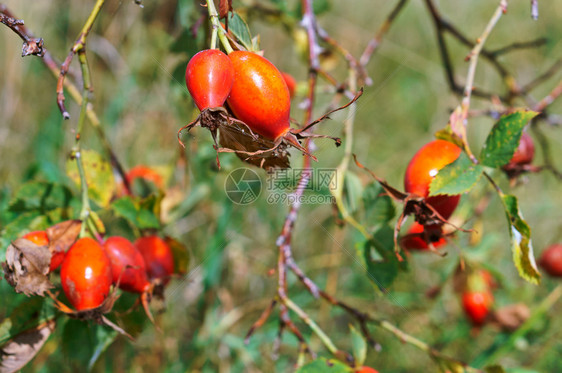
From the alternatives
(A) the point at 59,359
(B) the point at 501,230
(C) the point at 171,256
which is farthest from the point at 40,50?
(B) the point at 501,230

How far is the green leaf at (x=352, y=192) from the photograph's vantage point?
1338 millimetres

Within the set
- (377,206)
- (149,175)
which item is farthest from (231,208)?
(377,206)

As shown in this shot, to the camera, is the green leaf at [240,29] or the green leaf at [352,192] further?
the green leaf at [352,192]

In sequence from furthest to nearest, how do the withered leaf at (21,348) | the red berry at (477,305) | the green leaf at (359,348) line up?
the red berry at (477,305)
the green leaf at (359,348)
the withered leaf at (21,348)

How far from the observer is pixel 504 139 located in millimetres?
972

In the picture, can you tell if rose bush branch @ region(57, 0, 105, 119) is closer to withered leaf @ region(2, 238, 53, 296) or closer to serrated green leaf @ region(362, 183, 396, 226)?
withered leaf @ region(2, 238, 53, 296)

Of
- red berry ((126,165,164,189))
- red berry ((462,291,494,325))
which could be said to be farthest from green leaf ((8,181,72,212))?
red berry ((462,291,494,325))

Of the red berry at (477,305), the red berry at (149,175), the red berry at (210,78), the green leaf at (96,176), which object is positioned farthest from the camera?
the red berry at (477,305)

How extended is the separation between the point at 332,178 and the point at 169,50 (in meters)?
0.65

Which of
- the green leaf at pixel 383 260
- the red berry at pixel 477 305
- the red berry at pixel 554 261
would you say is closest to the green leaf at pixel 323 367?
the green leaf at pixel 383 260

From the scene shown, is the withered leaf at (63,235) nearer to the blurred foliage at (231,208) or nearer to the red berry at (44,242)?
the red berry at (44,242)

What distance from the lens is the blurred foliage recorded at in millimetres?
1322

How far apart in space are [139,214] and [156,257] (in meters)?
0.12

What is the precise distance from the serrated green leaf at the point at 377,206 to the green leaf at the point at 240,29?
0.48m
